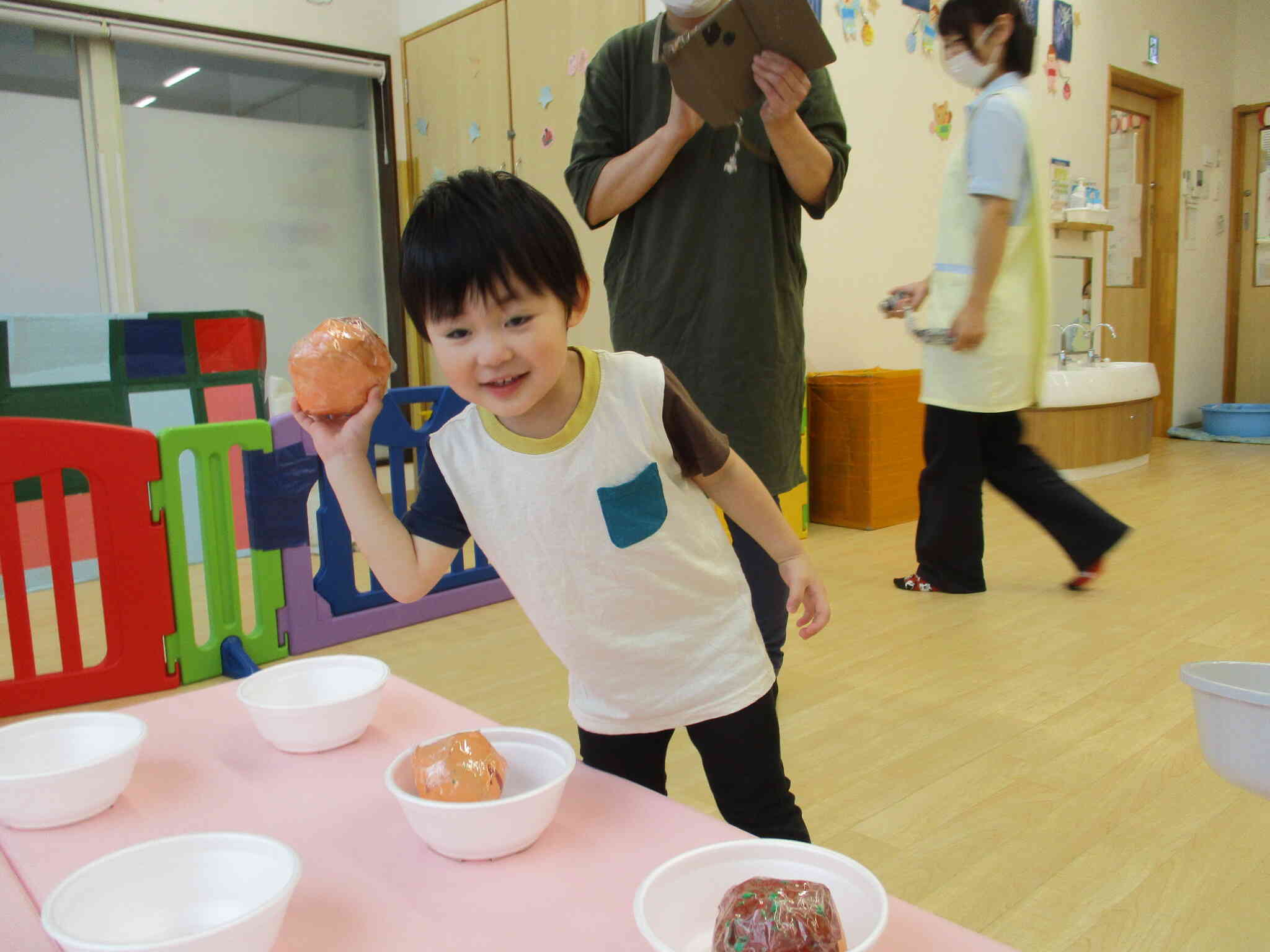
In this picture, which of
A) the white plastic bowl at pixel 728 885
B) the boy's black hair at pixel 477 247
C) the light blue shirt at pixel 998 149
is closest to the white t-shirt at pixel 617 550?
the boy's black hair at pixel 477 247

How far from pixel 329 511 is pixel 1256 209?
5.99m

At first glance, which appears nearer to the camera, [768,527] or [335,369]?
[335,369]

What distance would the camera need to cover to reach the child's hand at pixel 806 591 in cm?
87

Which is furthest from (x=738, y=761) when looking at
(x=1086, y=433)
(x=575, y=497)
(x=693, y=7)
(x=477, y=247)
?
(x=1086, y=433)

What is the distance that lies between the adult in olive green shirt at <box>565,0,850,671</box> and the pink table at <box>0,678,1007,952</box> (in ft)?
2.48

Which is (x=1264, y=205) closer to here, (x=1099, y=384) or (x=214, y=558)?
(x=1099, y=384)

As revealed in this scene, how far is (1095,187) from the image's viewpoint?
190 inches

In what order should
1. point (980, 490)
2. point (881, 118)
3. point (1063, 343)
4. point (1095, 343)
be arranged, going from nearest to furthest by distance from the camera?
point (980, 490) → point (881, 118) → point (1063, 343) → point (1095, 343)

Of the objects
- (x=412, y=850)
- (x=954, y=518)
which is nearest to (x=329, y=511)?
(x=954, y=518)

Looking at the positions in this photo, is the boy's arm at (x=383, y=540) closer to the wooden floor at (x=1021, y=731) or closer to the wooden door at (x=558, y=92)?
the wooden floor at (x=1021, y=731)

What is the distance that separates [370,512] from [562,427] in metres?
0.17

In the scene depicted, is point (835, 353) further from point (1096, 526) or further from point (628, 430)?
point (628, 430)

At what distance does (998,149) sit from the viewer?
2.04 metres

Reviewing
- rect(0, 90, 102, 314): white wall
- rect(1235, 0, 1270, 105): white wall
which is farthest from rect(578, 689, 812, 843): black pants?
rect(1235, 0, 1270, 105): white wall
